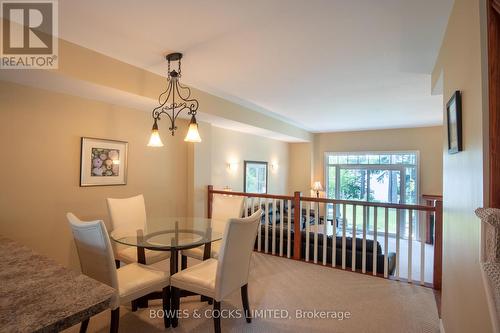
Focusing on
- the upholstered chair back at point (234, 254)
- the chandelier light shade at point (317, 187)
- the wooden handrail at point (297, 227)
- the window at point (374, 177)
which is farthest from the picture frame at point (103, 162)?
the window at point (374, 177)

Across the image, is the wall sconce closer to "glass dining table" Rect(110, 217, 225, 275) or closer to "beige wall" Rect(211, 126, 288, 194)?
"beige wall" Rect(211, 126, 288, 194)

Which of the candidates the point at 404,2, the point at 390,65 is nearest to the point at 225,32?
the point at 404,2

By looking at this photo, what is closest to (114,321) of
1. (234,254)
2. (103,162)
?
(234,254)

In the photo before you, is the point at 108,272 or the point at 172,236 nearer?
the point at 108,272

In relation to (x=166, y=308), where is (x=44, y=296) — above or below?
above

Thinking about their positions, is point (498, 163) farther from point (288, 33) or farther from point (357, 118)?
point (357, 118)

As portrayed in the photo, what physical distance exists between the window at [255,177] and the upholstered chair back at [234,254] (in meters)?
3.72

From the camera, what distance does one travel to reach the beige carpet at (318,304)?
2096 mm

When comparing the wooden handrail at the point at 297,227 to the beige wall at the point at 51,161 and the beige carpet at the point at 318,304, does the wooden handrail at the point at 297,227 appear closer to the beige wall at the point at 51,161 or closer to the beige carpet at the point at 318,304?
the beige carpet at the point at 318,304

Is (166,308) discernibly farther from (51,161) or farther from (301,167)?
(301,167)

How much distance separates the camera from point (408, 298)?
2.56 metres

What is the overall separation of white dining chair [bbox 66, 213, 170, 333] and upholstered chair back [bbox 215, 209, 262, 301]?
531 mm

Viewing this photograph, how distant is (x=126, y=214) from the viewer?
9.42ft

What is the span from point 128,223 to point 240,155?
323cm
